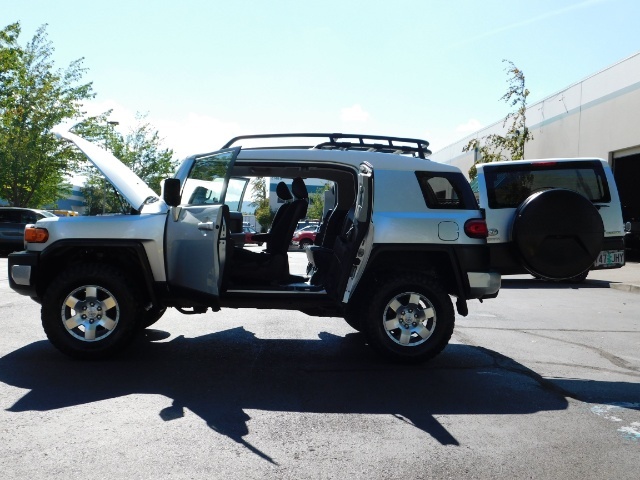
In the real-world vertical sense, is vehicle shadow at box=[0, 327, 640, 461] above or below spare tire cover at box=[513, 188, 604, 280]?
below

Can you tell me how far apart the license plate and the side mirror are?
4.07 m

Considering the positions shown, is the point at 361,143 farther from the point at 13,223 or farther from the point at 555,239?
the point at 13,223

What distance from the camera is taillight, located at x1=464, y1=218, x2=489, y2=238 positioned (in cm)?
612

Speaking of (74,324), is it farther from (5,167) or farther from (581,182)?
(5,167)

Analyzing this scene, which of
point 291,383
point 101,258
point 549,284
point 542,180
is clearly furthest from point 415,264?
point 549,284

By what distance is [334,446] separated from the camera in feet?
12.6

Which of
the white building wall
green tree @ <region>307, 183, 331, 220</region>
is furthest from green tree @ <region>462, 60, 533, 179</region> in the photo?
green tree @ <region>307, 183, 331, 220</region>

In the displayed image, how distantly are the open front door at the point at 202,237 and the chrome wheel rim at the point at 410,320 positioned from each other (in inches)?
64.2

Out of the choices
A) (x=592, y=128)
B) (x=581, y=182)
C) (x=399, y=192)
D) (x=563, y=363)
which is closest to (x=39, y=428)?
(x=399, y=192)

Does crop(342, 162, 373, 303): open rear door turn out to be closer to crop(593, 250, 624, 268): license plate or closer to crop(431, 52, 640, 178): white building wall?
crop(593, 250, 624, 268): license plate

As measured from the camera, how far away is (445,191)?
6281mm

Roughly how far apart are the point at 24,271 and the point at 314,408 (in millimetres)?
3172

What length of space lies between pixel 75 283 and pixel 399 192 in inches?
123

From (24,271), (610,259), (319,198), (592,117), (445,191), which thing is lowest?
(24,271)
